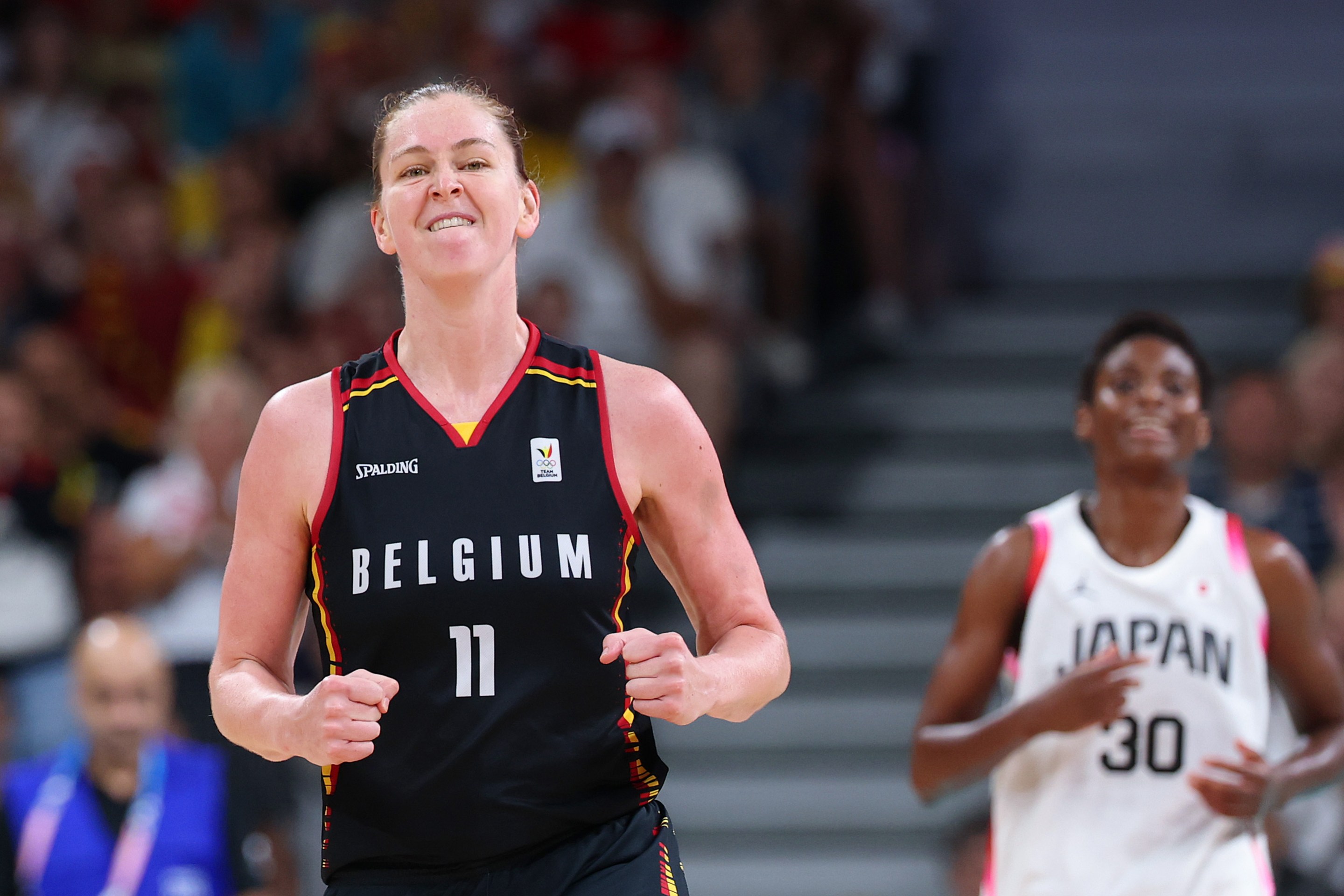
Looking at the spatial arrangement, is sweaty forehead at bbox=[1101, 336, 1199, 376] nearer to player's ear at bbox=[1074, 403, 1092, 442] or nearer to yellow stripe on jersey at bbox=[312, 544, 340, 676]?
player's ear at bbox=[1074, 403, 1092, 442]

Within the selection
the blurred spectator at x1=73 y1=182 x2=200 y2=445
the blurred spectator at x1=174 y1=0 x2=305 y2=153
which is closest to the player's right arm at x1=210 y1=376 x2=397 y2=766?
the blurred spectator at x1=73 y1=182 x2=200 y2=445

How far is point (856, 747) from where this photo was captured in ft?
25.9

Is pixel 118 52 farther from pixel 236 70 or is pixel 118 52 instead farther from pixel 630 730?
pixel 630 730

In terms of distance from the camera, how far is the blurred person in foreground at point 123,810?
19.2 feet

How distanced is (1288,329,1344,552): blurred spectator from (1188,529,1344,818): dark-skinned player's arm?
2885 millimetres

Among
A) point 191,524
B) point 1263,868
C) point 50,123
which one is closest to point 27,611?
point 191,524

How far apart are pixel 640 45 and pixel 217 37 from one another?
7.35 ft

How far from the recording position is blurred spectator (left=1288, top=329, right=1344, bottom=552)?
7051 millimetres

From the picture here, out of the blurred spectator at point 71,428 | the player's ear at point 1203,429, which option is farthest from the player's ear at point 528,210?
the blurred spectator at point 71,428

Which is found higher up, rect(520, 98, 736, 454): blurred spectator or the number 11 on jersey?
rect(520, 98, 736, 454): blurred spectator

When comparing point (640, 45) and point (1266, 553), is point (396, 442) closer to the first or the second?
point (1266, 553)

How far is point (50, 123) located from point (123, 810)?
5.15m

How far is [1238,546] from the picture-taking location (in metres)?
4.27

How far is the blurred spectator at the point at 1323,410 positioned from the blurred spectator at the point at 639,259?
2.38 m
